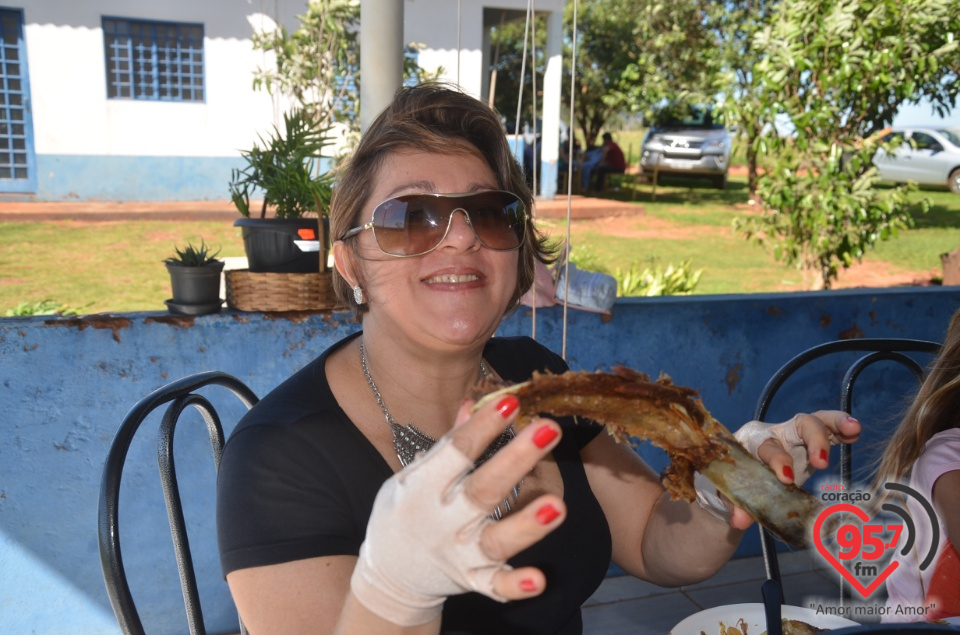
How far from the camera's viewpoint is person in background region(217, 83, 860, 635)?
1.30m

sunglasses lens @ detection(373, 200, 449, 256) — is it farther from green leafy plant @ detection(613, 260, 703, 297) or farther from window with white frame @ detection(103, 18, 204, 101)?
window with white frame @ detection(103, 18, 204, 101)

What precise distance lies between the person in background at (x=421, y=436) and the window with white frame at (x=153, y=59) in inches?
520

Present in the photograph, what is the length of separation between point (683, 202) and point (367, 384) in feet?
60.5

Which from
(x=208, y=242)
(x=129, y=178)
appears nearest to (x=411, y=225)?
(x=208, y=242)

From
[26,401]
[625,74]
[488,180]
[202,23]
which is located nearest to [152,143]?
[202,23]

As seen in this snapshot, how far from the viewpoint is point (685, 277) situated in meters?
6.12

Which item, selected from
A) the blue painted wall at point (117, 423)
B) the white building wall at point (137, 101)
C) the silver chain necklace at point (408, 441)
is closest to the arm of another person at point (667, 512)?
the silver chain necklace at point (408, 441)

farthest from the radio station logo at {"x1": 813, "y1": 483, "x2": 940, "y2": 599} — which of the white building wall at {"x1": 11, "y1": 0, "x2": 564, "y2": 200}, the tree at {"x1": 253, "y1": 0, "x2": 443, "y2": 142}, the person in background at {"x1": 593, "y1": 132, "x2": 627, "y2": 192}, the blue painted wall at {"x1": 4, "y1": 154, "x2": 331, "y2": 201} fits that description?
the person in background at {"x1": 593, "y1": 132, "x2": 627, "y2": 192}

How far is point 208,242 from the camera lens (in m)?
10.7

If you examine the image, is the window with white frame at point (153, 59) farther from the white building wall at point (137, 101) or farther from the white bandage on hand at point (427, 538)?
the white bandage on hand at point (427, 538)

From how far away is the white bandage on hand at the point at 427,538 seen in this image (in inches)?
36.1

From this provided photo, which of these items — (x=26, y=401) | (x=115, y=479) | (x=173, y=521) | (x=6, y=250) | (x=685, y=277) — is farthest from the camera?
(x=6, y=250)

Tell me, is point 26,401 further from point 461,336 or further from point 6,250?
point 6,250

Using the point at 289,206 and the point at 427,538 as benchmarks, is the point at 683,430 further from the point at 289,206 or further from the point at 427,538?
the point at 289,206
